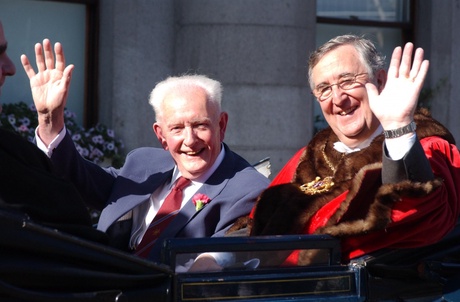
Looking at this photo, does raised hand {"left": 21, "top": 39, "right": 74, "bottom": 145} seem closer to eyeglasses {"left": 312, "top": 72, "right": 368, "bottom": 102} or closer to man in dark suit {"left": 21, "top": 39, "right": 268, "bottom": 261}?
man in dark suit {"left": 21, "top": 39, "right": 268, "bottom": 261}

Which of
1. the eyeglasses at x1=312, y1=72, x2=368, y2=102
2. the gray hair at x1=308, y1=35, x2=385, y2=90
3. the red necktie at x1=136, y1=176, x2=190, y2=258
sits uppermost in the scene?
the gray hair at x1=308, y1=35, x2=385, y2=90

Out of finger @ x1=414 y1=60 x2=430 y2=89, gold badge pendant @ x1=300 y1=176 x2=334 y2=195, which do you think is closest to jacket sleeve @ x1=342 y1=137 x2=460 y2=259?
finger @ x1=414 y1=60 x2=430 y2=89

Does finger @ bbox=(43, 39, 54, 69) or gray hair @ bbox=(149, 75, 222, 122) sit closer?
finger @ bbox=(43, 39, 54, 69)

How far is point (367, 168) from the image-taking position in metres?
3.47

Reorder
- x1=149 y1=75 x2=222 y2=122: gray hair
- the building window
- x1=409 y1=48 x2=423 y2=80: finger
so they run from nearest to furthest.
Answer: x1=409 y1=48 x2=423 y2=80: finger < x1=149 y1=75 x2=222 y2=122: gray hair < the building window

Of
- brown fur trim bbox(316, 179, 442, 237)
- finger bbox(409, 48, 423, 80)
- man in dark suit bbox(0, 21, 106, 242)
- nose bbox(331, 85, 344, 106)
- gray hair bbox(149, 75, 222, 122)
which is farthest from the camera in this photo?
gray hair bbox(149, 75, 222, 122)

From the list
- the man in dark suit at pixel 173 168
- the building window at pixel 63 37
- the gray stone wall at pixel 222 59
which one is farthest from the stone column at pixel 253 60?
the man in dark suit at pixel 173 168

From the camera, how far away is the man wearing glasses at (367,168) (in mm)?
3328

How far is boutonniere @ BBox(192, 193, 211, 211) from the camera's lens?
13.4ft

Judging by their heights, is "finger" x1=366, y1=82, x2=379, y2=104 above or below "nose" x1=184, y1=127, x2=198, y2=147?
above

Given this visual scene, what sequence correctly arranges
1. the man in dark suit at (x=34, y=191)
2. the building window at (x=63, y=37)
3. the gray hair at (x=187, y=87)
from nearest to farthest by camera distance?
1. the man in dark suit at (x=34, y=191)
2. the gray hair at (x=187, y=87)
3. the building window at (x=63, y=37)

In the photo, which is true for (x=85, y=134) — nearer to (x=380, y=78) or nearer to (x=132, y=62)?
(x=132, y=62)

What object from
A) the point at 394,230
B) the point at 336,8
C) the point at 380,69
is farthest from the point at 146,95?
the point at 394,230

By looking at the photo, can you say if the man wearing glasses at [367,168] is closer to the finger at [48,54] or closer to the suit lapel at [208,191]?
the suit lapel at [208,191]
